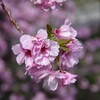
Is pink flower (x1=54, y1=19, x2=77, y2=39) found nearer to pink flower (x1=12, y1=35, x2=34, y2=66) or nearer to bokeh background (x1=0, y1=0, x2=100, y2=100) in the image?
pink flower (x1=12, y1=35, x2=34, y2=66)

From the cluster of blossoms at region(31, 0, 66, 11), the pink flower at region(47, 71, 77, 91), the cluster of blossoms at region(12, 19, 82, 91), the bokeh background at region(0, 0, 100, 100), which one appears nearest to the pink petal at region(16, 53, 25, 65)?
the cluster of blossoms at region(12, 19, 82, 91)

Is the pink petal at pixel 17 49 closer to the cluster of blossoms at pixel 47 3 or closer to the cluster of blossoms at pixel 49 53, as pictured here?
the cluster of blossoms at pixel 49 53

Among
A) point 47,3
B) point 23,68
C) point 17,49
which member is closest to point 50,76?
point 17,49

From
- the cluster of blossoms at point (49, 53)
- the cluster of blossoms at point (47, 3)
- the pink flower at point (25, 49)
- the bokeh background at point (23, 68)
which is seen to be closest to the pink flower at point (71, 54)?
the cluster of blossoms at point (49, 53)

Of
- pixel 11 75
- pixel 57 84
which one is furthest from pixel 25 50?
pixel 11 75

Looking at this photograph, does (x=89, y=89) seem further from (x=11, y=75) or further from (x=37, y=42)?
(x=37, y=42)
